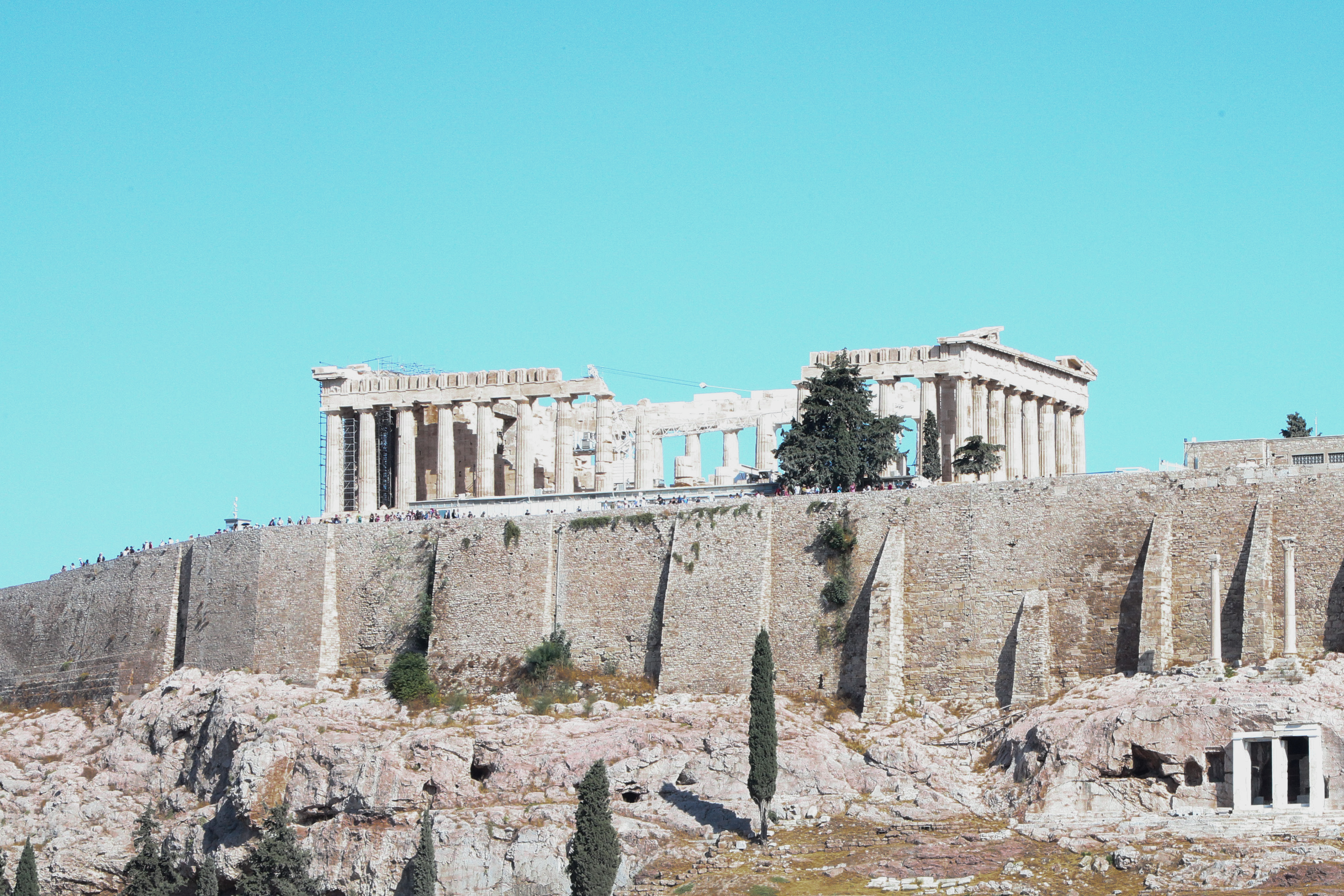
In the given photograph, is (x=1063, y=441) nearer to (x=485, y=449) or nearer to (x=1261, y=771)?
(x=485, y=449)

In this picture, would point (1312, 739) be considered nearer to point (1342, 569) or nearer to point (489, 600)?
point (1342, 569)

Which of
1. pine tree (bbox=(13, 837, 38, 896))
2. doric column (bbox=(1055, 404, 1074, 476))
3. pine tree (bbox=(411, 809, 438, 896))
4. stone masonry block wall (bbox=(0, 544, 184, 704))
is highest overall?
doric column (bbox=(1055, 404, 1074, 476))

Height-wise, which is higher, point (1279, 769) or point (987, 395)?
point (987, 395)

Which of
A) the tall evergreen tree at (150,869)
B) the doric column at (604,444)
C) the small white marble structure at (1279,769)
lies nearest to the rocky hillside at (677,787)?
the small white marble structure at (1279,769)

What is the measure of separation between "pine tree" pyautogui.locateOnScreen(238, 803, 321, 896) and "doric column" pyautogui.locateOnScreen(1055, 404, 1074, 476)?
34.6 metres

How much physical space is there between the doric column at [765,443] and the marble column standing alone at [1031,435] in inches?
359

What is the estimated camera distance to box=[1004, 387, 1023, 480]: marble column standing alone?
88.4 meters

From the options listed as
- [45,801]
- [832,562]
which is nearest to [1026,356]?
[832,562]

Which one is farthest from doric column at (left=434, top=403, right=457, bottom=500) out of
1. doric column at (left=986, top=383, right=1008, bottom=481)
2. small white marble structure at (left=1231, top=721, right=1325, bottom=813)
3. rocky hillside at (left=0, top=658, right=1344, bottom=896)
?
small white marble structure at (left=1231, top=721, right=1325, bottom=813)

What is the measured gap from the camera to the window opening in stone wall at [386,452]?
9550 cm

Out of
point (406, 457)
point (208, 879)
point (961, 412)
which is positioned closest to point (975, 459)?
point (961, 412)

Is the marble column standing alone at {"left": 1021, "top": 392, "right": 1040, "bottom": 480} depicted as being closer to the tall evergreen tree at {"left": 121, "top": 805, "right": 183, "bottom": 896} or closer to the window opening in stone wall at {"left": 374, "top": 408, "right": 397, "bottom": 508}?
the window opening in stone wall at {"left": 374, "top": 408, "right": 397, "bottom": 508}

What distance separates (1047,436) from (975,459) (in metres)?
9.92

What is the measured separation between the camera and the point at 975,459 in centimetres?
8262
